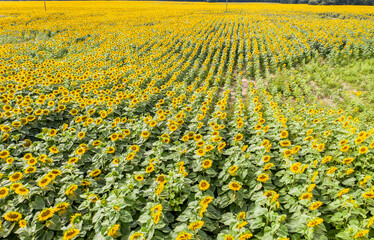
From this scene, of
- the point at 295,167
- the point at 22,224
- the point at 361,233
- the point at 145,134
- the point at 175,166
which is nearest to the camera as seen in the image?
the point at 361,233

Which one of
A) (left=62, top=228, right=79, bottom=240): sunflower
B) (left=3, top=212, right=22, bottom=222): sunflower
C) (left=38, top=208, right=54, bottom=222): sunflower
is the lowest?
(left=62, top=228, right=79, bottom=240): sunflower

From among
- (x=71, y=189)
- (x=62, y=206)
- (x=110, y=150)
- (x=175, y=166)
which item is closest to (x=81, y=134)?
(x=110, y=150)

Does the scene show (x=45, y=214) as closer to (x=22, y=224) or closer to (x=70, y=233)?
(x=22, y=224)

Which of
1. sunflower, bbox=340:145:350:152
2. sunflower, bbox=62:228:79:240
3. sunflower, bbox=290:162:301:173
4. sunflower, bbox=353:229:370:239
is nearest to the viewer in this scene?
sunflower, bbox=353:229:370:239

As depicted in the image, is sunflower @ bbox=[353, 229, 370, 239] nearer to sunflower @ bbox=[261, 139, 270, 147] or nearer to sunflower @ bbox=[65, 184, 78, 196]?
sunflower @ bbox=[261, 139, 270, 147]

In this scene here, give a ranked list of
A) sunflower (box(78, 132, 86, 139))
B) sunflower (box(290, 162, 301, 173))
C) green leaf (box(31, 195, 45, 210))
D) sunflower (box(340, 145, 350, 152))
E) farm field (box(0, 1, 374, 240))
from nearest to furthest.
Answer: farm field (box(0, 1, 374, 240)), green leaf (box(31, 195, 45, 210)), sunflower (box(290, 162, 301, 173)), sunflower (box(340, 145, 350, 152)), sunflower (box(78, 132, 86, 139))

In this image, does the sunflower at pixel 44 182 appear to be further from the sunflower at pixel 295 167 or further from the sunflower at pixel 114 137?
the sunflower at pixel 295 167

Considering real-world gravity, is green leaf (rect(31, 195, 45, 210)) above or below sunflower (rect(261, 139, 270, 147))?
below

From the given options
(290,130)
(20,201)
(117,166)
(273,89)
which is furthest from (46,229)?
(273,89)

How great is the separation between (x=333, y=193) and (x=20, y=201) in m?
4.42

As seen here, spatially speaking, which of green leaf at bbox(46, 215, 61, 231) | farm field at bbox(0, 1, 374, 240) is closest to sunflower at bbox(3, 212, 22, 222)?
farm field at bbox(0, 1, 374, 240)

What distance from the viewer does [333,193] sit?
279 centimetres

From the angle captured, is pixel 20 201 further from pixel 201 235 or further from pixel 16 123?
pixel 201 235

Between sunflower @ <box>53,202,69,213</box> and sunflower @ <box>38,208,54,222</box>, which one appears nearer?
sunflower @ <box>38,208,54,222</box>
